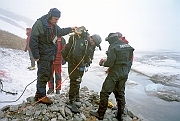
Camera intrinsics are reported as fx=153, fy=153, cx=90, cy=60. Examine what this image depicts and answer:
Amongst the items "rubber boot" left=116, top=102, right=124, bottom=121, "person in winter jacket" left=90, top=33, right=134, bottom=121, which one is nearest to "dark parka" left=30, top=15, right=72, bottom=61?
"person in winter jacket" left=90, top=33, right=134, bottom=121

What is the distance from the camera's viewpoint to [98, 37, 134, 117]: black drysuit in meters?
3.66

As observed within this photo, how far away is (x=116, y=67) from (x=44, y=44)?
1.83 m

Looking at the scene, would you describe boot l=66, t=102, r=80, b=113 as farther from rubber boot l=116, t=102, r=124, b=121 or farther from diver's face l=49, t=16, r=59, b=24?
diver's face l=49, t=16, r=59, b=24

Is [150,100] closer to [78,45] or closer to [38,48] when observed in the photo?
[78,45]

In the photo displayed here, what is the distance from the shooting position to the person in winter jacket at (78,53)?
149 inches

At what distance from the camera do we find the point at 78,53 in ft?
12.5

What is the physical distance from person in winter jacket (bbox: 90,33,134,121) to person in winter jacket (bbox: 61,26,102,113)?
0.41 meters

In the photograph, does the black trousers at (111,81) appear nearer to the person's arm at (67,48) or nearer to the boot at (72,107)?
the boot at (72,107)

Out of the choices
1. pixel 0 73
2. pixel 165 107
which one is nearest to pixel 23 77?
pixel 0 73

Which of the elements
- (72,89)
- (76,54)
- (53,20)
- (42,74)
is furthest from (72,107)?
(53,20)

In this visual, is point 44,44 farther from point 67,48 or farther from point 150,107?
point 150,107

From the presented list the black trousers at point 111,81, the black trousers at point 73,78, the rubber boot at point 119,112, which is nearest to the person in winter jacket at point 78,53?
the black trousers at point 73,78

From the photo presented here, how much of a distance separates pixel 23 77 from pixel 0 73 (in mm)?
955

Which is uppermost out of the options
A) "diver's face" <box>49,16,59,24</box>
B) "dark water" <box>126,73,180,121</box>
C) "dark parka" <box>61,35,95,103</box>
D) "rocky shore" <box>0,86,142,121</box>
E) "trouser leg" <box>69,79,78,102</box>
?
"diver's face" <box>49,16,59,24</box>
